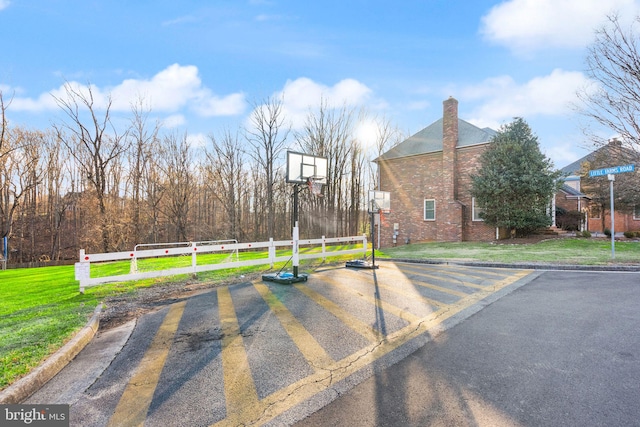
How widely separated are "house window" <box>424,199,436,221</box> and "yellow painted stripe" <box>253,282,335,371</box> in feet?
55.6

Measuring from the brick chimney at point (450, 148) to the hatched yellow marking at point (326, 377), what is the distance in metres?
16.5

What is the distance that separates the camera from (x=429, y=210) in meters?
21.2

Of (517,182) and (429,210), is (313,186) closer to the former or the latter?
(517,182)

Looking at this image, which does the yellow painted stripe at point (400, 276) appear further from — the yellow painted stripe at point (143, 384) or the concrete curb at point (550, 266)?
the yellow painted stripe at point (143, 384)

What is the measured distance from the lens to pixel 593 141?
15.7 m

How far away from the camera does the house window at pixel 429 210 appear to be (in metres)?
21.0

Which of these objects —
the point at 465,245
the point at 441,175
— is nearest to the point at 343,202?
the point at 441,175

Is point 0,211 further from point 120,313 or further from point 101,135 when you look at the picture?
point 120,313

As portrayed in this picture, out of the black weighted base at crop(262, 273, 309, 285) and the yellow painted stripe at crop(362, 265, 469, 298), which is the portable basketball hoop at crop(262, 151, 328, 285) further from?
the yellow painted stripe at crop(362, 265, 469, 298)

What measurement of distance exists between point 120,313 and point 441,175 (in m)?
19.6

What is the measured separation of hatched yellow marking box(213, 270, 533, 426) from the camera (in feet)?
8.38

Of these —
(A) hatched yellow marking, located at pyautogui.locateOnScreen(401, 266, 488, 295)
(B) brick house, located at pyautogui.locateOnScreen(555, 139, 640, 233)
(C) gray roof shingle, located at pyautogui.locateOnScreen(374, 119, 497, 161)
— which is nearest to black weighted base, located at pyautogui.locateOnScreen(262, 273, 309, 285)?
→ (A) hatched yellow marking, located at pyautogui.locateOnScreen(401, 266, 488, 295)

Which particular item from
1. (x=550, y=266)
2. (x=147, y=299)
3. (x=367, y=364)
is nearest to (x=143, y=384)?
(x=367, y=364)

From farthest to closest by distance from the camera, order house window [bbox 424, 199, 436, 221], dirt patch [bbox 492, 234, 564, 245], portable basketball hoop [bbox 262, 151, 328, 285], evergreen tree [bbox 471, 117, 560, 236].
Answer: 1. house window [bbox 424, 199, 436, 221]
2. dirt patch [bbox 492, 234, 564, 245]
3. evergreen tree [bbox 471, 117, 560, 236]
4. portable basketball hoop [bbox 262, 151, 328, 285]
